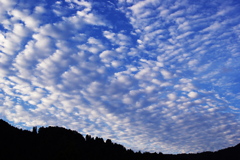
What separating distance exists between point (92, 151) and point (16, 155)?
53850 millimetres

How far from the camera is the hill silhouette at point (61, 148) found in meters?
87.4

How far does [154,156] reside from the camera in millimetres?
167000

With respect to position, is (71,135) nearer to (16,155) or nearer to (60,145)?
(60,145)

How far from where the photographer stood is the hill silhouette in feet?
287

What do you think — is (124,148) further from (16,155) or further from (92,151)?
(16,155)

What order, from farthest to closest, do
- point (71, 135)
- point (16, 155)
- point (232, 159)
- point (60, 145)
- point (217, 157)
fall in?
point (217, 157) < point (232, 159) < point (71, 135) < point (60, 145) < point (16, 155)

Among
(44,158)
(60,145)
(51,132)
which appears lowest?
(44,158)

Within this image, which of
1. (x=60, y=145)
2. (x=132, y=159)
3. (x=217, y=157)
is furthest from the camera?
(x=217, y=157)

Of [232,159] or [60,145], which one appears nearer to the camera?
[60,145]

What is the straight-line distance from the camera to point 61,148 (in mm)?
108125

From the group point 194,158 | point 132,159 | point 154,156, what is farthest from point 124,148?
point 194,158

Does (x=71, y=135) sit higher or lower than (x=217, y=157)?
higher

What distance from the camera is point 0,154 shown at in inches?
2943

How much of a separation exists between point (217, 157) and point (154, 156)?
182 ft
